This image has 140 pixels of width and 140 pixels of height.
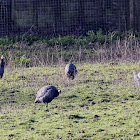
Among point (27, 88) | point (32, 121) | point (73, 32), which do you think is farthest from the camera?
point (73, 32)

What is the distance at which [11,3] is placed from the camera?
12.4 m

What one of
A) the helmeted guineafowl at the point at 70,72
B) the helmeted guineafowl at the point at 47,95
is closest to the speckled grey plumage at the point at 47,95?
the helmeted guineafowl at the point at 47,95

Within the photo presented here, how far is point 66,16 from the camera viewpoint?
12.5 metres

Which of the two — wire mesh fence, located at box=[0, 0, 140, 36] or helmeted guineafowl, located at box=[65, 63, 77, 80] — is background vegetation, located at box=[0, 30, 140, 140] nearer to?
helmeted guineafowl, located at box=[65, 63, 77, 80]

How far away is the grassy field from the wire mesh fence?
477 centimetres

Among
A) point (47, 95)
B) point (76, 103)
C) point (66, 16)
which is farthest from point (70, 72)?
point (66, 16)

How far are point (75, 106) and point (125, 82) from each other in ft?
5.57

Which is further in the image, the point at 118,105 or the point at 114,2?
the point at 114,2

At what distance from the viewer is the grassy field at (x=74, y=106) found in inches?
161

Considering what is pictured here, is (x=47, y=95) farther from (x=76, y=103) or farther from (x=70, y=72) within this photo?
(x=70, y=72)

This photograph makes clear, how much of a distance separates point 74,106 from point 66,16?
307 inches

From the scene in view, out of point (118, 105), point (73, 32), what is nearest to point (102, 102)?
point (118, 105)

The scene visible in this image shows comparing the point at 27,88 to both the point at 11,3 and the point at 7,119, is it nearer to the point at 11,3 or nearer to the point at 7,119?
the point at 7,119

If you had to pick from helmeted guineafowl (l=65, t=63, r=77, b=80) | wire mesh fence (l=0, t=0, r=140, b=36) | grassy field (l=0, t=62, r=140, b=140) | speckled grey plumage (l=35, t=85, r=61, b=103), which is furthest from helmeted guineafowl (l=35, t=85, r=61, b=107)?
wire mesh fence (l=0, t=0, r=140, b=36)
